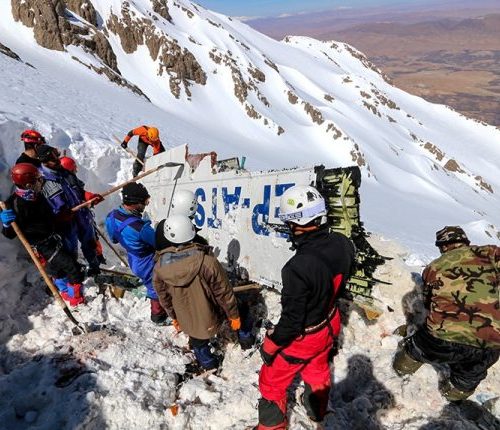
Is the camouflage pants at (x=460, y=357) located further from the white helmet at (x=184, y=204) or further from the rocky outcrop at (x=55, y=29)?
the rocky outcrop at (x=55, y=29)

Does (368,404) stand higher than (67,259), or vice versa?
(67,259)

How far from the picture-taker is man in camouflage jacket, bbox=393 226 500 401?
3.91 metres

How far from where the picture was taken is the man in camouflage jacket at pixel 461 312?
12.8 feet

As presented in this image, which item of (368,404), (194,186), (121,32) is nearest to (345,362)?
(368,404)

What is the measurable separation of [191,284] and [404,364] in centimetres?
263

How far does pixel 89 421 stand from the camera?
4109 mm

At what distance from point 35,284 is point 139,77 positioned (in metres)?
35.9

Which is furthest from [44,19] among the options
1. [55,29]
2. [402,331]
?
[402,331]

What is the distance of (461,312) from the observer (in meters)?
3.99

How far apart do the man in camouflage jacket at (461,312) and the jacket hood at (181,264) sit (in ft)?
8.10

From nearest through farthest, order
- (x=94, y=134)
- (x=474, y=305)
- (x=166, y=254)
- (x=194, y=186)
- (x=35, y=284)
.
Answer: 1. (x=474, y=305)
2. (x=166, y=254)
3. (x=35, y=284)
4. (x=194, y=186)
5. (x=94, y=134)

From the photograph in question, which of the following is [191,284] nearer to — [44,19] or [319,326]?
[319,326]

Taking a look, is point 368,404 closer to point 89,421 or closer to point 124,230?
point 89,421

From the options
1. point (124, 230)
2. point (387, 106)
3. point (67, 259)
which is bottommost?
point (387, 106)
